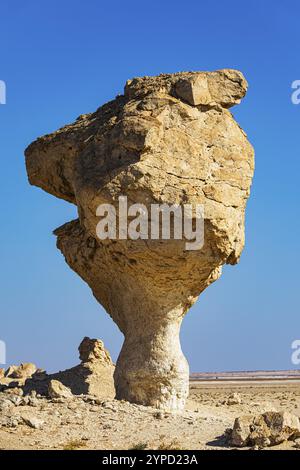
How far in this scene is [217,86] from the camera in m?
19.5

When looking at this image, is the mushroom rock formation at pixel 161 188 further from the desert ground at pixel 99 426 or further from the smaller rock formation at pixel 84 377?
the smaller rock formation at pixel 84 377

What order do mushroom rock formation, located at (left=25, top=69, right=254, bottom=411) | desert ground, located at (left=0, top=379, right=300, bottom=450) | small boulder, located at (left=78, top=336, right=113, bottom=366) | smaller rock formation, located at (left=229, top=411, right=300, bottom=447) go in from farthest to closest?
small boulder, located at (left=78, top=336, right=113, bottom=366) → mushroom rock formation, located at (left=25, top=69, right=254, bottom=411) → desert ground, located at (left=0, top=379, right=300, bottom=450) → smaller rock formation, located at (left=229, top=411, right=300, bottom=447)

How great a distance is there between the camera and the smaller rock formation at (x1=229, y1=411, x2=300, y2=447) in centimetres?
1511

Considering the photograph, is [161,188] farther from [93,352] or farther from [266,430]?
[93,352]

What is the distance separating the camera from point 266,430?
15234 millimetres

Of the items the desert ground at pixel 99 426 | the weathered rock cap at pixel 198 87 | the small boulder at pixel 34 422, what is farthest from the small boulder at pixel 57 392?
the weathered rock cap at pixel 198 87

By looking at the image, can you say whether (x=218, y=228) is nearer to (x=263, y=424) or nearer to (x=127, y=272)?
(x=127, y=272)

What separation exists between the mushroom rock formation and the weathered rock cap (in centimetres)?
3

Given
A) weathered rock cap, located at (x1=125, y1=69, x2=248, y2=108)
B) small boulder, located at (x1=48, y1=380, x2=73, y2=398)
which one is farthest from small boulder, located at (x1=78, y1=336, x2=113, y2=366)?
weathered rock cap, located at (x1=125, y1=69, x2=248, y2=108)

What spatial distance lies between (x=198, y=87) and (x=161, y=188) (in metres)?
3.06

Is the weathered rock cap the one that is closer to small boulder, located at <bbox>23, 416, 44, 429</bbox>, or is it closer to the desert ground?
the desert ground

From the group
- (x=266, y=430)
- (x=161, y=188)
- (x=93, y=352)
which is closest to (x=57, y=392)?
(x=161, y=188)

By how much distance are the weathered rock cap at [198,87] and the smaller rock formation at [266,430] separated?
7.89 metres

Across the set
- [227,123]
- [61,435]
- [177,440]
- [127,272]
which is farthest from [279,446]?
[227,123]
